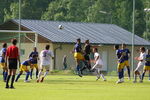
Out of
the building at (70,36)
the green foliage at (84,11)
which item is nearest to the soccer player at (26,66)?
the building at (70,36)

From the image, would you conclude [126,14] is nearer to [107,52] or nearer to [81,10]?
[81,10]

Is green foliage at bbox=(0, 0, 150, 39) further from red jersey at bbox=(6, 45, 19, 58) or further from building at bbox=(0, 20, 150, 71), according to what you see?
red jersey at bbox=(6, 45, 19, 58)

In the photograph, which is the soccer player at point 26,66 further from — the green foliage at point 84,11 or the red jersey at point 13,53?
the green foliage at point 84,11

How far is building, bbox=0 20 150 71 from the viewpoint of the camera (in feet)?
225

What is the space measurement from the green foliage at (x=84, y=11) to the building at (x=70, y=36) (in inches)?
752

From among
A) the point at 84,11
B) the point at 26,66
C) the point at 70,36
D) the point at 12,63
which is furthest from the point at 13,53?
the point at 84,11

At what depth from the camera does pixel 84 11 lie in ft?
334

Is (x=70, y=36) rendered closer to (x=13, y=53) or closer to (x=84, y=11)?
(x=84, y=11)

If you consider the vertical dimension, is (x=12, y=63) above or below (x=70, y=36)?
below

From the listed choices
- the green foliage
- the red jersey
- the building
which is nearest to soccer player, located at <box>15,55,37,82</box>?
the red jersey

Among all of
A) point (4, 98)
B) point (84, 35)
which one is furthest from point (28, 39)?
point (4, 98)

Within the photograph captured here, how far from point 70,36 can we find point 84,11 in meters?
31.3

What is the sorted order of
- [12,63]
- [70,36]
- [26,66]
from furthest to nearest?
[70,36], [26,66], [12,63]

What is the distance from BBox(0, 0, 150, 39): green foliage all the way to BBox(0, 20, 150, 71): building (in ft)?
62.7
